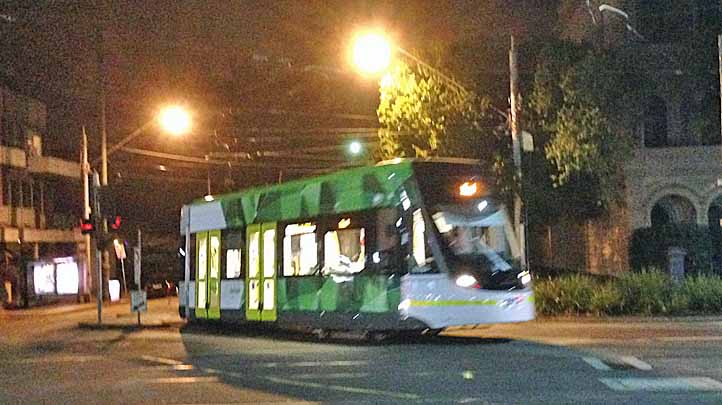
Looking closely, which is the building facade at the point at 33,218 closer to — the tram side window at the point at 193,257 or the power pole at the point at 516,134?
the tram side window at the point at 193,257

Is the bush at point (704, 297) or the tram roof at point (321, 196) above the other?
the tram roof at point (321, 196)

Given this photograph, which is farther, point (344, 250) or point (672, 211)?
point (672, 211)

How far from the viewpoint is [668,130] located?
3584 cm

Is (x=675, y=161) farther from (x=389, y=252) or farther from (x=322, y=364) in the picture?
(x=322, y=364)

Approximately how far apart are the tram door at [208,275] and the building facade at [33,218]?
2014 centimetres

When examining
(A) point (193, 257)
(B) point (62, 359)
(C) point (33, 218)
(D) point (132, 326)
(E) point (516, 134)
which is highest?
(E) point (516, 134)

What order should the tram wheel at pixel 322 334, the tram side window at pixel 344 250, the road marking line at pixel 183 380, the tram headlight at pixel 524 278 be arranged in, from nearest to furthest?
the road marking line at pixel 183 380 → the tram headlight at pixel 524 278 → the tram side window at pixel 344 250 → the tram wheel at pixel 322 334

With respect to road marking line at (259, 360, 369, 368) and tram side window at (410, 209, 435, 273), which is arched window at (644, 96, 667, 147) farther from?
road marking line at (259, 360, 369, 368)

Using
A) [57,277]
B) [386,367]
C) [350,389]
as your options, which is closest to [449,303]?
[386,367]

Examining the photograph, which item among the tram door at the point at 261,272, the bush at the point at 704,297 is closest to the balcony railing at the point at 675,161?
the bush at the point at 704,297

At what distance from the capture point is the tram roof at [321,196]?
57.8 feet

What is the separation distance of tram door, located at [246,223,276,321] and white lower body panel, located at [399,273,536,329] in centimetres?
449

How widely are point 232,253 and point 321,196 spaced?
13.3ft

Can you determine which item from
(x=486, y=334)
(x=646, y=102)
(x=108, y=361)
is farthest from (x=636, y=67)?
(x=108, y=361)
